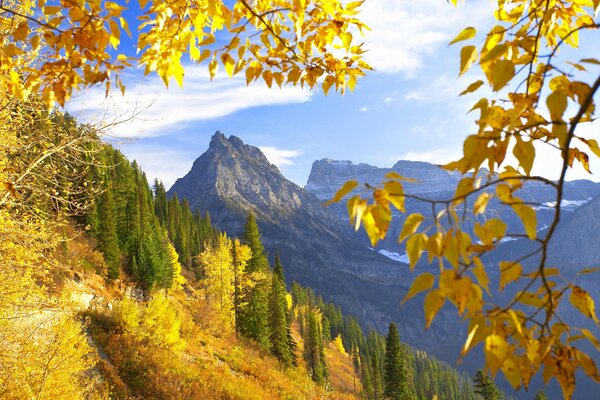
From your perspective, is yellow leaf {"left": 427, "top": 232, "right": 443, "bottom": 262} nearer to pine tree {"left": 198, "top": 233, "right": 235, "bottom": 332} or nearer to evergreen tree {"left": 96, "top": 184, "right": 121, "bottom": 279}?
pine tree {"left": 198, "top": 233, "right": 235, "bottom": 332}

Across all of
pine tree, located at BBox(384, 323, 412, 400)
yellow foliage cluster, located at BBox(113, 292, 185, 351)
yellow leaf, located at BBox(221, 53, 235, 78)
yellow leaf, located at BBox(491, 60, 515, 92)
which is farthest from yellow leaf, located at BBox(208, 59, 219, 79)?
pine tree, located at BBox(384, 323, 412, 400)

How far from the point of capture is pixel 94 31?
261 centimetres

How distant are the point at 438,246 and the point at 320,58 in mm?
2138

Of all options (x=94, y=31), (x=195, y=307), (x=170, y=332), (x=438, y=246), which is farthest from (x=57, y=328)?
(x=195, y=307)

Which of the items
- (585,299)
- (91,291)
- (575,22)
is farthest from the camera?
(91,291)

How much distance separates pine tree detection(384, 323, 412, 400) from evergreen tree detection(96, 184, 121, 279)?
92.0 ft

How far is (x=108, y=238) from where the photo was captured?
3881 cm

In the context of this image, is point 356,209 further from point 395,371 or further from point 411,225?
point 395,371

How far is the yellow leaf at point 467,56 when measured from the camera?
1.52m

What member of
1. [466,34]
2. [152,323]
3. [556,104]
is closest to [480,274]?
[556,104]

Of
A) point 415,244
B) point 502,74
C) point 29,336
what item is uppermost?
point 502,74

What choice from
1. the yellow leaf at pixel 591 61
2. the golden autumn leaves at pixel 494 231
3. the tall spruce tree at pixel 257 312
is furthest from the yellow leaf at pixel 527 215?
the tall spruce tree at pixel 257 312

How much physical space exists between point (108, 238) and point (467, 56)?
41.9 m

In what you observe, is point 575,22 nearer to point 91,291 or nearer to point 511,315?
point 511,315
